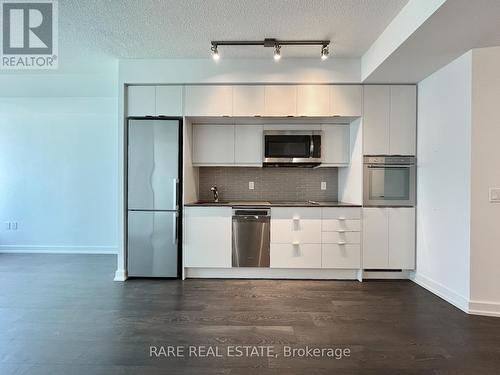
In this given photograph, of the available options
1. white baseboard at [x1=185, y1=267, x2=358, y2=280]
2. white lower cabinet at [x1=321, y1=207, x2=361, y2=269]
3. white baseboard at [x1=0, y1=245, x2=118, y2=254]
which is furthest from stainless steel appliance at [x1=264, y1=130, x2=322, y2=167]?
white baseboard at [x1=0, y1=245, x2=118, y2=254]

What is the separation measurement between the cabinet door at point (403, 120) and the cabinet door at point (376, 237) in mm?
776

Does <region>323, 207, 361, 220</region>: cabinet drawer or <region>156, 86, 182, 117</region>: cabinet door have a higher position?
<region>156, 86, 182, 117</region>: cabinet door

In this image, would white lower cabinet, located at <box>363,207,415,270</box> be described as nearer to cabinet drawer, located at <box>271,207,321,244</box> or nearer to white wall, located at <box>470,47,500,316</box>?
cabinet drawer, located at <box>271,207,321,244</box>

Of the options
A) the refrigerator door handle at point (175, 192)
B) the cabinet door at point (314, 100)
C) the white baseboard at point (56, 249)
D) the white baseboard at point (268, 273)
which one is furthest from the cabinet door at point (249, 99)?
the white baseboard at point (56, 249)

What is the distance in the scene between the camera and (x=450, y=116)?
106 inches

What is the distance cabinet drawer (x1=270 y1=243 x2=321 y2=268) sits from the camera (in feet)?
10.7

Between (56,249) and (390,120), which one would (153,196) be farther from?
(390,120)

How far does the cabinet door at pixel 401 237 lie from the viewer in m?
3.24

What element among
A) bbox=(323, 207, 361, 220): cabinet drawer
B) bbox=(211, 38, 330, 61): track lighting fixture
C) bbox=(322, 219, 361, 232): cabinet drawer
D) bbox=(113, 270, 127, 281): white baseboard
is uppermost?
bbox=(211, 38, 330, 61): track lighting fixture

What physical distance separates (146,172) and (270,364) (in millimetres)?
2433

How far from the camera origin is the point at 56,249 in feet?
14.8

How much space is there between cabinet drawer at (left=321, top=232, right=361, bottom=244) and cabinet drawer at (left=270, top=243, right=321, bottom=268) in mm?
130

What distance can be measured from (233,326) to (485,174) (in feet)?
8.50

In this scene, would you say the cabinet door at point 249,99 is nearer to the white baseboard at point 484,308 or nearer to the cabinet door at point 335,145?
the cabinet door at point 335,145
